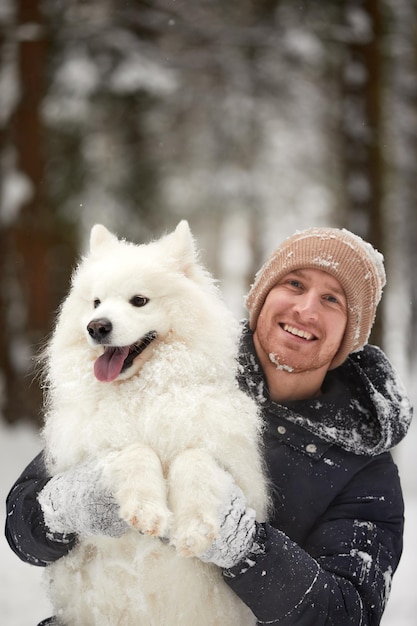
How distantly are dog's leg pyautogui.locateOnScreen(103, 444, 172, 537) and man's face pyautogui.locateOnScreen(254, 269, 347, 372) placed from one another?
0.74m

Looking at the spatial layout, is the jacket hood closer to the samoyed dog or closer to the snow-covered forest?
the samoyed dog

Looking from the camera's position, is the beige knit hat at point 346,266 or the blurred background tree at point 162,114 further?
the blurred background tree at point 162,114

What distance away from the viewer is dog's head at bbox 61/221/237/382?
2195 millimetres

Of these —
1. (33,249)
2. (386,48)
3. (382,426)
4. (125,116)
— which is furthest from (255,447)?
(125,116)

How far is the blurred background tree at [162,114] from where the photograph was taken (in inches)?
245

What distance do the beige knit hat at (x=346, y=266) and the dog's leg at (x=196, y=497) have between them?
0.91 m

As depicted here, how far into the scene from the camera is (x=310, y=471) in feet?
7.72

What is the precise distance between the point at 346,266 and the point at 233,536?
1199mm

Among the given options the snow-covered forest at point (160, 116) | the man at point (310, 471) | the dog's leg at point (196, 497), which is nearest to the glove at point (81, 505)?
the man at point (310, 471)

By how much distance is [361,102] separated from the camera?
249 inches

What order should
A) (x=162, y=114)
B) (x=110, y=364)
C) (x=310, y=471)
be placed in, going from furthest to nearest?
(x=162, y=114) → (x=310, y=471) → (x=110, y=364)

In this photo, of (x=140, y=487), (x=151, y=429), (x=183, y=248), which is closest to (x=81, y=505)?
(x=140, y=487)

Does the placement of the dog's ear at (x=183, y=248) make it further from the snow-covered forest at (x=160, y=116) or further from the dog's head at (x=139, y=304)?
the snow-covered forest at (x=160, y=116)

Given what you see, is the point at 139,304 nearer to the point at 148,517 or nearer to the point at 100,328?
the point at 100,328
